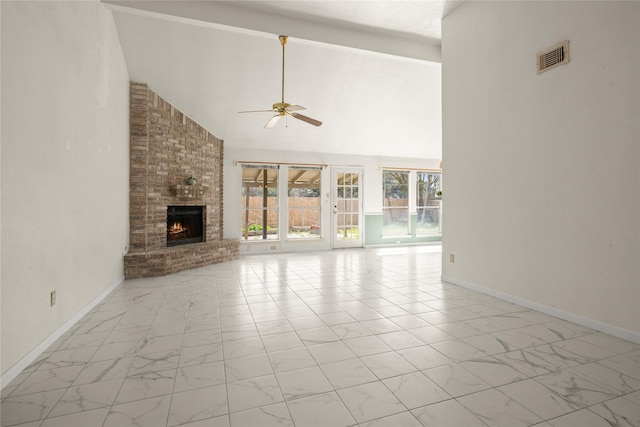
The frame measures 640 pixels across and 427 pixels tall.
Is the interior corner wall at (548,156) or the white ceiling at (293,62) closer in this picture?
the interior corner wall at (548,156)

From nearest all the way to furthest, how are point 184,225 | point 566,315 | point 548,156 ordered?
point 566,315 → point 548,156 → point 184,225

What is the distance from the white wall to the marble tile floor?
11.4 feet

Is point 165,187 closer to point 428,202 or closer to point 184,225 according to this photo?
point 184,225

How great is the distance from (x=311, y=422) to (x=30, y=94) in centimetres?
259

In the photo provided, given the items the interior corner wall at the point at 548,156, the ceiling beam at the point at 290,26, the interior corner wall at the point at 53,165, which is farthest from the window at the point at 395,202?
the interior corner wall at the point at 53,165

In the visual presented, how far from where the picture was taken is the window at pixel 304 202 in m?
7.32

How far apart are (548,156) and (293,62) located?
3481 mm

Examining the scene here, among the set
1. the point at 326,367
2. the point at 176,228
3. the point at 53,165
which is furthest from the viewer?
the point at 176,228

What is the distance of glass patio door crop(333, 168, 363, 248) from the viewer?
766cm

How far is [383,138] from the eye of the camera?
23.2 feet

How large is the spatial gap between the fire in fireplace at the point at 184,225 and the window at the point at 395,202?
14.8 ft

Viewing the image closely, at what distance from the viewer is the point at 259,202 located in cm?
708

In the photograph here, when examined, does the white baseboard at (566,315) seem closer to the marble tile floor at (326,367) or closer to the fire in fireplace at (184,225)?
the marble tile floor at (326,367)

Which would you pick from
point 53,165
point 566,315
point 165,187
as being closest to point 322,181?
point 165,187
